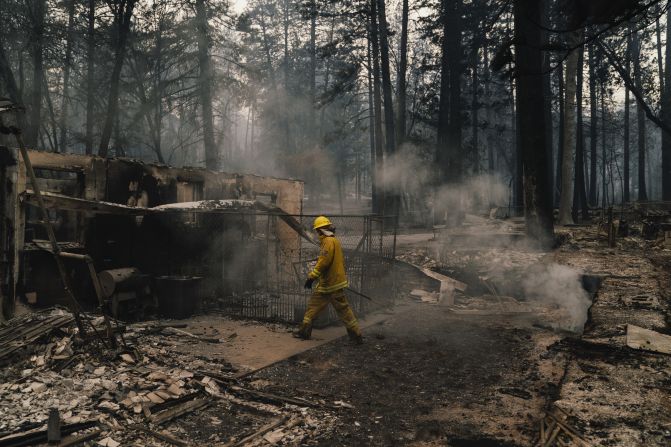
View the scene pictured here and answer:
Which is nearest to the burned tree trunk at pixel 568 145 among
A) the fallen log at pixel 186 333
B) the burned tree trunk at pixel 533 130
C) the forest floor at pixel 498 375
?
the burned tree trunk at pixel 533 130

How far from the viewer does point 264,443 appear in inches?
184

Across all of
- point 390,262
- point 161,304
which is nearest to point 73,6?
point 161,304

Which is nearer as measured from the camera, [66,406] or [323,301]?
[66,406]

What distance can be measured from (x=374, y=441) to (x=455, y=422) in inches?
39.2

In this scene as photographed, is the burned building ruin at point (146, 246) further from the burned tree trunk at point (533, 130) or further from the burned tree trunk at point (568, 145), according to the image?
the burned tree trunk at point (568, 145)

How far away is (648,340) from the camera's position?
628 cm

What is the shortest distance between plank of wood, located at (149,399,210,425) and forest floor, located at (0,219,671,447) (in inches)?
0.9

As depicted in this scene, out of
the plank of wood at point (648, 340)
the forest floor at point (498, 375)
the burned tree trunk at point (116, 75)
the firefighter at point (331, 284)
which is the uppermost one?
the burned tree trunk at point (116, 75)

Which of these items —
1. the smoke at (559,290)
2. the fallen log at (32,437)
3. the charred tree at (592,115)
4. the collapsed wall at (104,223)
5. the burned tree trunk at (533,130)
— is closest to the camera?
the fallen log at (32,437)

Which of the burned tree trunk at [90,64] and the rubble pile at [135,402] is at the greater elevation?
the burned tree trunk at [90,64]

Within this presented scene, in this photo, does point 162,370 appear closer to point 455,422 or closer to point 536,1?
point 455,422

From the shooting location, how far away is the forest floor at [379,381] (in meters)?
4.79

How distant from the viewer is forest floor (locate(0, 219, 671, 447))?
479 cm

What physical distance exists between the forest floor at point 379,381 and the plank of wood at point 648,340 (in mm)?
150
